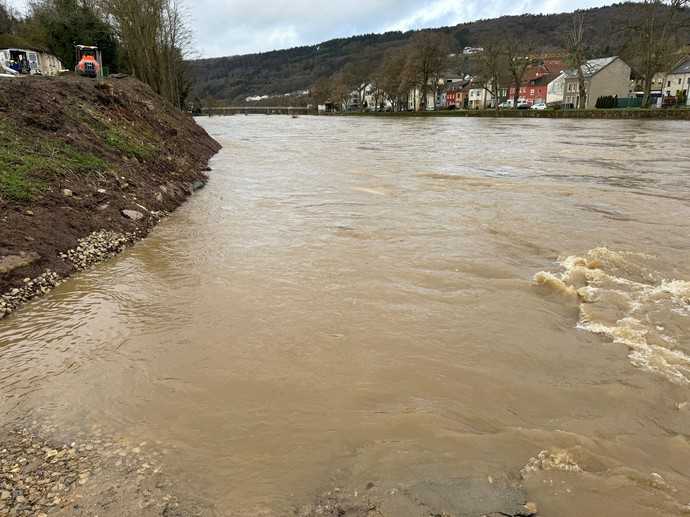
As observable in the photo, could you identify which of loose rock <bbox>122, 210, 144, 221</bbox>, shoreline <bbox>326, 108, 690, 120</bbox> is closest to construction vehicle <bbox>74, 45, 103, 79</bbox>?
loose rock <bbox>122, 210, 144, 221</bbox>

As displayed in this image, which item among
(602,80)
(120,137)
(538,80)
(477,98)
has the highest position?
(538,80)

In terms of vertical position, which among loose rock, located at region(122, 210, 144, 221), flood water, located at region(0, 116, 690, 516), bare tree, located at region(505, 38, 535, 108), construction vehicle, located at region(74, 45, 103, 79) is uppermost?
bare tree, located at region(505, 38, 535, 108)

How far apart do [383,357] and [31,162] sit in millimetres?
7345

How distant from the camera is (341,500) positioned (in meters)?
2.83

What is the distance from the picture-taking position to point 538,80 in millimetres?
92500

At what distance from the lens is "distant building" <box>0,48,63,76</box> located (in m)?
27.0

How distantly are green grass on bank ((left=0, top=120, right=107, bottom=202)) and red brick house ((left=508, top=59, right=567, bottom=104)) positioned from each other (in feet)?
306

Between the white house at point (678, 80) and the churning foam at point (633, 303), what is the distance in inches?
3119

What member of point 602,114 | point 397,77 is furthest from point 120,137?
point 397,77

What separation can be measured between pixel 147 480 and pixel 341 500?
1201 mm

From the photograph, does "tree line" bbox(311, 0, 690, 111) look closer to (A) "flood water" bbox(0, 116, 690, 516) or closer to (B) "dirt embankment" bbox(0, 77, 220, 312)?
(B) "dirt embankment" bbox(0, 77, 220, 312)

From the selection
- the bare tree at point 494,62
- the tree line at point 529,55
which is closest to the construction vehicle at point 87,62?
the tree line at point 529,55

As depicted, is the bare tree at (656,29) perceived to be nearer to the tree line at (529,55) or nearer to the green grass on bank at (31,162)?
the tree line at (529,55)

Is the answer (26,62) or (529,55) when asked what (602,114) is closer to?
(529,55)
